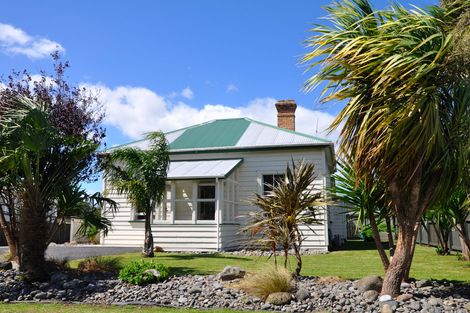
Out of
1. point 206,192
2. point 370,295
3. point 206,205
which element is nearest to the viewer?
point 370,295

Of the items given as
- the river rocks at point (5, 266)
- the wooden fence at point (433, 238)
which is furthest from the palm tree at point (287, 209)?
the wooden fence at point (433, 238)

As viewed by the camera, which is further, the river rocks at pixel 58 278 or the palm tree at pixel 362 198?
the river rocks at pixel 58 278

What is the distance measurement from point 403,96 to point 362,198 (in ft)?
6.90

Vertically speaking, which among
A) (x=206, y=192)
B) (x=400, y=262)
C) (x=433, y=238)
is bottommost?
(x=433, y=238)

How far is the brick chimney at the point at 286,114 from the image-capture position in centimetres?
2283

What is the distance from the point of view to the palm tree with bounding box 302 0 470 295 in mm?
6043

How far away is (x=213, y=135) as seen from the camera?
22.2m

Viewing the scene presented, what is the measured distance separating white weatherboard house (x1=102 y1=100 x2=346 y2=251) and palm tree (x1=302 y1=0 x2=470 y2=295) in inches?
406

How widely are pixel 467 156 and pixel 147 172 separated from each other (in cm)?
1059

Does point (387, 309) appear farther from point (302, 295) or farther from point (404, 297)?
point (302, 295)

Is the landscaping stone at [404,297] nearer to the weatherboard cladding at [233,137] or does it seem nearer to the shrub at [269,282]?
the shrub at [269,282]

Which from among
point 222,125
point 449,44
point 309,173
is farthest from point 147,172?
point 449,44

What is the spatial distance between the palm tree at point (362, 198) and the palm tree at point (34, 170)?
5615 millimetres

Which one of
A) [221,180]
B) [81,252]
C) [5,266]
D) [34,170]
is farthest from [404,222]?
[81,252]
